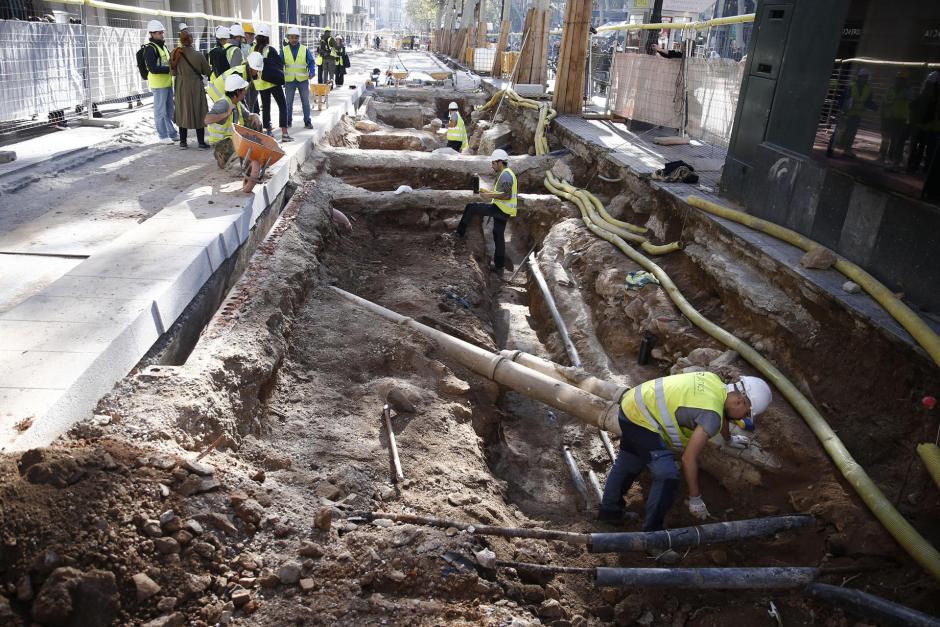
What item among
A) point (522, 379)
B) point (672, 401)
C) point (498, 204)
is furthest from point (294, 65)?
point (672, 401)

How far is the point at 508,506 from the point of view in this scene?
4754mm

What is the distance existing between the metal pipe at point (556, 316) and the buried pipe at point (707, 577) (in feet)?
9.63

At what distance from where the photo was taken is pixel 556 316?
Result: 7602mm

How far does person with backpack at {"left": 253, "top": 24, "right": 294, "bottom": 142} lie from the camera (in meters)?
9.81

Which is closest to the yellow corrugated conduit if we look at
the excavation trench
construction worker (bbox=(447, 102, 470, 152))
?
the excavation trench

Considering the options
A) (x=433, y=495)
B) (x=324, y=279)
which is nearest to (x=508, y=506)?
(x=433, y=495)

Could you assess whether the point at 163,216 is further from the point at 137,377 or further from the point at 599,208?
the point at 599,208

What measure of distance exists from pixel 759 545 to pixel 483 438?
7.76 ft

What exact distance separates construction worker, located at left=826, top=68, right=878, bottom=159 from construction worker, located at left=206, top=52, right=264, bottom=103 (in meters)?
6.93

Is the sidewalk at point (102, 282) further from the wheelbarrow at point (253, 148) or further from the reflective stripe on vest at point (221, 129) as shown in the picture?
the reflective stripe on vest at point (221, 129)

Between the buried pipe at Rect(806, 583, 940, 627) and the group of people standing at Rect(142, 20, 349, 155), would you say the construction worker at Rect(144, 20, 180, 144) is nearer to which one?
the group of people standing at Rect(142, 20, 349, 155)

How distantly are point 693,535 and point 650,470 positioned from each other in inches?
23.5

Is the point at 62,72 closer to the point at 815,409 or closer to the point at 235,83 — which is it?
the point at 235,83

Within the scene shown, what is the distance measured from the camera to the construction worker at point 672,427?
4082 millimetres
